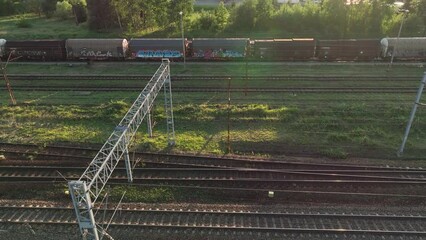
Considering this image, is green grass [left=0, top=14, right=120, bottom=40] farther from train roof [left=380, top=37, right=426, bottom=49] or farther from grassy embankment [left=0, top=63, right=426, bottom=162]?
train roof [left=380, top=37, right=426, bottom=49]

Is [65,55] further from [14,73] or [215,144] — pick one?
[215,144]

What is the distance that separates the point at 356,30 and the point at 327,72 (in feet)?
68.4

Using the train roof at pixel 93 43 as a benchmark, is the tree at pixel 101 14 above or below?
above

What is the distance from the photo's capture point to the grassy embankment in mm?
28859

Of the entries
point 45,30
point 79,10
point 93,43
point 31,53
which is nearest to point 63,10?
point 79,10

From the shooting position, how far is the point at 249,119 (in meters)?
32.9

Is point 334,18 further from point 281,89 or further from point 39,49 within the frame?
point 39,49

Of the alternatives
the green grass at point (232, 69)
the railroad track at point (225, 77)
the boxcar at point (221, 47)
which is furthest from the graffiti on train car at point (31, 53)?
the boxcar at point (221, 47)

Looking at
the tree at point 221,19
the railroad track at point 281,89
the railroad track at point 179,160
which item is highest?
the tree at point 221,19

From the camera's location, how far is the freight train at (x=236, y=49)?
154ft

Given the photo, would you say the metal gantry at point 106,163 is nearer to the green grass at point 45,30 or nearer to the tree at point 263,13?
the tree at point 263,13

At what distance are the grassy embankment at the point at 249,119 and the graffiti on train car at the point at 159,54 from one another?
723 cm

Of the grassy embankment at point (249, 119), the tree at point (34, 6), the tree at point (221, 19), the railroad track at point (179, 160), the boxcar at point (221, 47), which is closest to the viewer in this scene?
the railroad track at point (179, 160)

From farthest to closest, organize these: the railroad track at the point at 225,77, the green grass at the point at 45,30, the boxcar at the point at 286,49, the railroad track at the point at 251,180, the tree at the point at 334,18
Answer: the green grass at the point at 45,30, the tree at the point at 334,18, the boxcar at the point at 286,49, the railroad track at the point at 225,77, the railroad track at the point at 251,180
